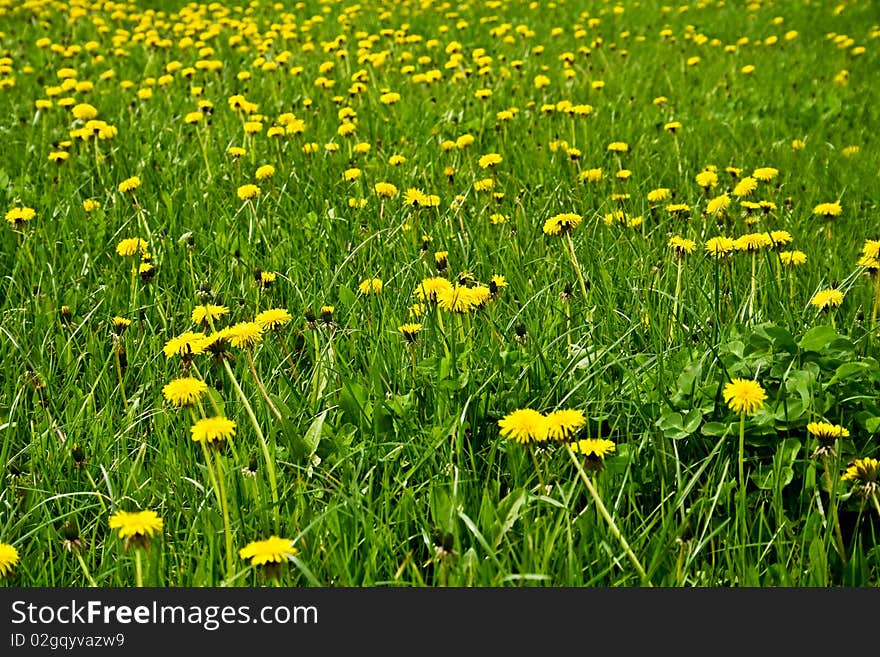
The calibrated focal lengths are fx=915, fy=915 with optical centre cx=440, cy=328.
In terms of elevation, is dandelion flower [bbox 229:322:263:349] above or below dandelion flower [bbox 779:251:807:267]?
above

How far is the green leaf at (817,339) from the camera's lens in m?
1.87

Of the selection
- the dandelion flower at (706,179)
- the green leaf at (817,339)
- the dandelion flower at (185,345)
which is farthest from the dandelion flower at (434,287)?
the dandelion flower at (706,179)

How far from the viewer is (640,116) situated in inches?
181

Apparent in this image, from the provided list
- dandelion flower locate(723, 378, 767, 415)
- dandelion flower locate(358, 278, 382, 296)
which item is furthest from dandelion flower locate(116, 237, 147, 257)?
dandelion flower locate(723, 378, 767, 415)

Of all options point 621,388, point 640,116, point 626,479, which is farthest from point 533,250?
point 640,116

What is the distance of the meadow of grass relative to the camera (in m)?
1.61

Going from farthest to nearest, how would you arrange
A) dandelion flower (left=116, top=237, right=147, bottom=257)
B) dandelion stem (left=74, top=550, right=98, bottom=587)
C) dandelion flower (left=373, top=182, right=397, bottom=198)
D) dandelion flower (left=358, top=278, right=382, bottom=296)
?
1. dandelion flower (left=373, top=182, right=397, bottom=198)
2. dandelion flower (left=116, top=237, right=147, bottom=257)
3. dandelion flower (left=358, top=278, right=382, bottom=296)
4. dandelion stem (left=74, top=550, right=98, bottom=587)

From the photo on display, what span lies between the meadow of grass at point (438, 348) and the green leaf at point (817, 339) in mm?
12

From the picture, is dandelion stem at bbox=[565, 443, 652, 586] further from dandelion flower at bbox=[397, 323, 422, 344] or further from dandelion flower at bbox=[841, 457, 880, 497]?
dandelion flower at bbox=[397, 323, 422, 344]

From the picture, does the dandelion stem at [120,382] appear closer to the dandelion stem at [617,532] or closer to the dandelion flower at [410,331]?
the dandelion flower at [410,331]

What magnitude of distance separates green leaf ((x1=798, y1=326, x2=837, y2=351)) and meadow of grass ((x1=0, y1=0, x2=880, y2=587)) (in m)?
0.01

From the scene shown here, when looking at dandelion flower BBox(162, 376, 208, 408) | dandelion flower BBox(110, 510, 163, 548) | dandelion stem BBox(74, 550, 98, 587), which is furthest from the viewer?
dandelion flower BBox(162, 376, 208, 408)

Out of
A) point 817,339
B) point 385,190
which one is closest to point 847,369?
point 817,339

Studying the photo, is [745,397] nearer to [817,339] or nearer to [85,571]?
[817,339]
